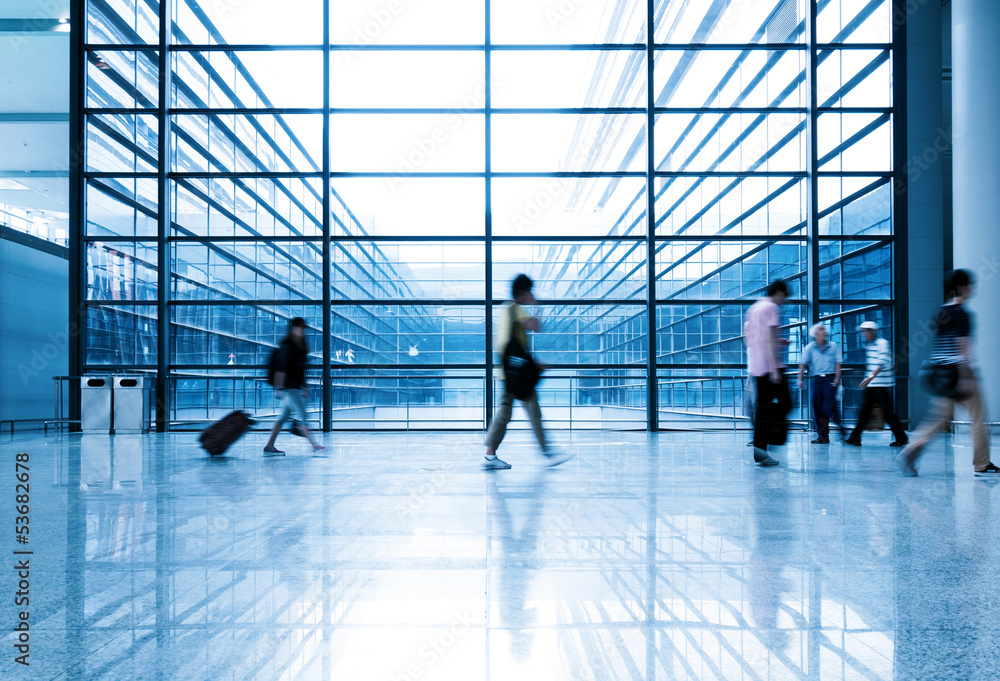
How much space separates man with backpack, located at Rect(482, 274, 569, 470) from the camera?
18.8 ft

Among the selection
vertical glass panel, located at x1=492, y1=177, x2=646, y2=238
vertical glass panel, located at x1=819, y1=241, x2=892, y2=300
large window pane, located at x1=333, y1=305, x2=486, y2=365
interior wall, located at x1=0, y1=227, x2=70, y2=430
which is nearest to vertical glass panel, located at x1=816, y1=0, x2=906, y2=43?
vertical glass panel, located at x1=819, y1=241, x2=892, y2=300

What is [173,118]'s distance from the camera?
464 inches

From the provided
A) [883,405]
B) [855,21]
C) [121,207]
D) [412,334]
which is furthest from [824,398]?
[121,207]

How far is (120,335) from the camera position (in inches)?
454

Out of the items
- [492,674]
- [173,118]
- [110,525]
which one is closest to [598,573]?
[492,674]

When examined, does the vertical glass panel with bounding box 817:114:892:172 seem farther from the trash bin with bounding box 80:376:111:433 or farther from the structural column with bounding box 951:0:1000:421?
the trash bin with bounding box 80:376:111:433

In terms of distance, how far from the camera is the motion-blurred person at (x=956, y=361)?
16.4 feet

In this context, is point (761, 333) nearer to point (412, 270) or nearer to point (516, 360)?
point (516, 360)

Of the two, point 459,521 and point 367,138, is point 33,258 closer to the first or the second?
point 367,138

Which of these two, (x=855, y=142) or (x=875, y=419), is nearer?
(x=875, y=419)

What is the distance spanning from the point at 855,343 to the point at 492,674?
11359mm

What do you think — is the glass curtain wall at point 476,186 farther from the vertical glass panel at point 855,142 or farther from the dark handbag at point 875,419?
the dark handbag at point 875,419

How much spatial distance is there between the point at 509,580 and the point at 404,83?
1063 cm

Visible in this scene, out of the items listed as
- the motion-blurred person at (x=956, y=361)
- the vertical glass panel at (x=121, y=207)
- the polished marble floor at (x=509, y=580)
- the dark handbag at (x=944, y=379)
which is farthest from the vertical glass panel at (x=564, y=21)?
the polished marble floor at (x=509, y=580)
